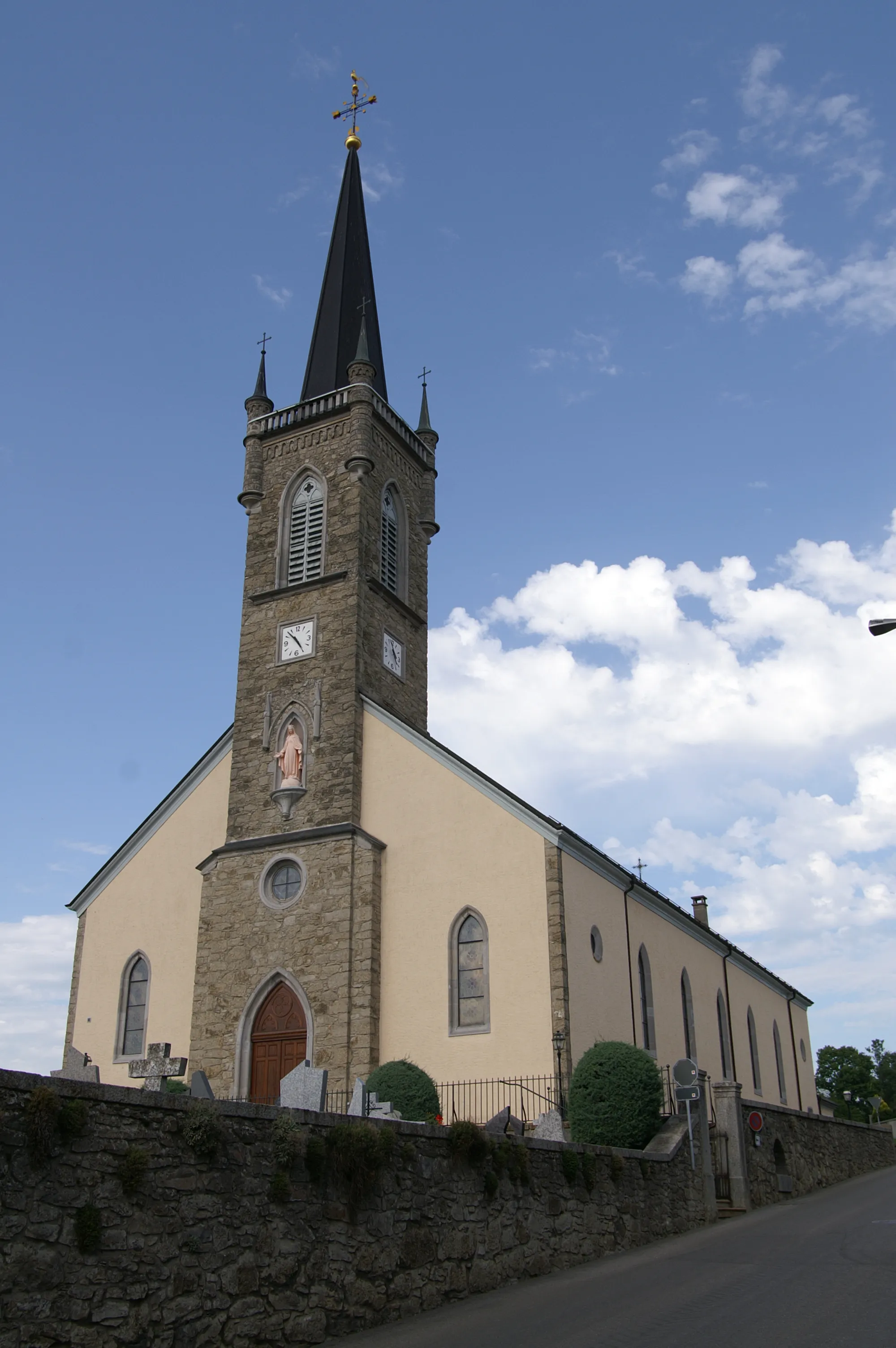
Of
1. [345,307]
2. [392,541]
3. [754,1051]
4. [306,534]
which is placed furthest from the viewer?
[754,1051]

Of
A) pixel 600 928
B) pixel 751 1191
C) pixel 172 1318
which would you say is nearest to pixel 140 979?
pixel 600 928

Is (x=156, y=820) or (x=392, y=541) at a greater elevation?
(x=392, y=541)

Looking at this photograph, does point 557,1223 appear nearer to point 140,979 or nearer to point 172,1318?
point 172,1318

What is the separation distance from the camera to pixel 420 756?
81.0 ft

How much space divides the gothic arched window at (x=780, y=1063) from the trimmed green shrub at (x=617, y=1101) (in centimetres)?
2528

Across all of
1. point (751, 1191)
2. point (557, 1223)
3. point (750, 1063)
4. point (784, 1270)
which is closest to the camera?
point (784, 1270)

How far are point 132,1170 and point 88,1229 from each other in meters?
0.50

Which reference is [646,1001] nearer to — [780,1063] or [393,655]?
[393,655]

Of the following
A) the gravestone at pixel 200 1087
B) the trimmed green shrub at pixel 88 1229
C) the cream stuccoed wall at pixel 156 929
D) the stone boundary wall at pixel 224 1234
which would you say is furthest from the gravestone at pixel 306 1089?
the cream stuccoed wall at pixel 156 929

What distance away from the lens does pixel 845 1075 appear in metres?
85.1

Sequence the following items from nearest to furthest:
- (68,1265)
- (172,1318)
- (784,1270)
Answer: (68,1265), (172,1318), (784,1270)

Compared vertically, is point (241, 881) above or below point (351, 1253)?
above

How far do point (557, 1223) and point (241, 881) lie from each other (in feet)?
42.6

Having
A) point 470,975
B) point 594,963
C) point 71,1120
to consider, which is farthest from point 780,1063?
point 71,1120
